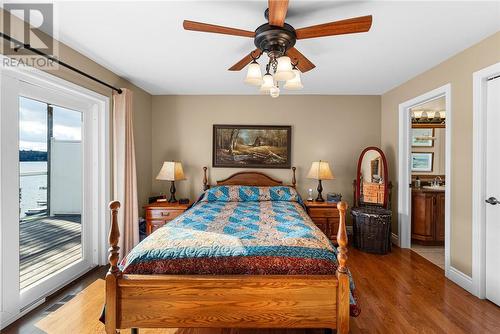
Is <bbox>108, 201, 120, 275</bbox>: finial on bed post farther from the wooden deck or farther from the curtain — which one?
the curtain

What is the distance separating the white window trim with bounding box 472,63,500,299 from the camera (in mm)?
2350

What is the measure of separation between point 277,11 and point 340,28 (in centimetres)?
44

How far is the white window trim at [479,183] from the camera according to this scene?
7.71ft

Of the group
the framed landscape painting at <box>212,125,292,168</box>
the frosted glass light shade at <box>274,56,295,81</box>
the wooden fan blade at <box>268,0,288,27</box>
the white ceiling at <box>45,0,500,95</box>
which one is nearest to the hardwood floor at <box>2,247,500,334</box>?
the frosted glass light shade at <box>274,56,295,81</box>

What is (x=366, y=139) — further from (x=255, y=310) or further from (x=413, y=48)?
(x=255, y=310)

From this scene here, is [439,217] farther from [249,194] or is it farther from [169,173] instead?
[169,173]

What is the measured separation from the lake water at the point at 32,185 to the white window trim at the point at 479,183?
4.33m

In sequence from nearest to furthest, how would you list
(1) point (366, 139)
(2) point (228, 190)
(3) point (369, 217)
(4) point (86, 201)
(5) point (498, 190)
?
(5) point (498, 190), (4) point (86, 201), (3) point (369, 217), (2) point (228, 190), (1) point (366, 139)

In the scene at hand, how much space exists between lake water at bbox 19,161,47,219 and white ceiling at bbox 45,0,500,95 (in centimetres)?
128

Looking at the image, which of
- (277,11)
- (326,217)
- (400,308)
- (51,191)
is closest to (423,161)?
(326,217)

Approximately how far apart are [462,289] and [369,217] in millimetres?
1238

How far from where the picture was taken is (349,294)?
1.61m

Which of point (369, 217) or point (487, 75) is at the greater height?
point (487, 75)

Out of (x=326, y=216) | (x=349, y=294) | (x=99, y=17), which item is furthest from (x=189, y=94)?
(x=349, y=294)
